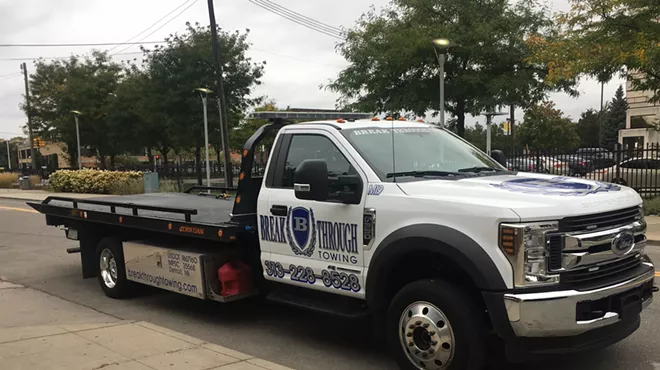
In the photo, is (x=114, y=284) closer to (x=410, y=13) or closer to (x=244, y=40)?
(x=410, y=13)

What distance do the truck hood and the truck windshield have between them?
271 millimetres

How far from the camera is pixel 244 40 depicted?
1112 inches

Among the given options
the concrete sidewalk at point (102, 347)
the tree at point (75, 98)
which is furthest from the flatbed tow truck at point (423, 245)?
the tree at point (75, 98)

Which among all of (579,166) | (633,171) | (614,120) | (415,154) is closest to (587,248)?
(415,154)

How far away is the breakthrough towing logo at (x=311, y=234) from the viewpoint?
4555 millimetres

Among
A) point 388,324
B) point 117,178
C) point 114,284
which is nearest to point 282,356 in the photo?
point 388,324

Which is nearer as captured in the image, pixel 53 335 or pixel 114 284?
pixel 53 335

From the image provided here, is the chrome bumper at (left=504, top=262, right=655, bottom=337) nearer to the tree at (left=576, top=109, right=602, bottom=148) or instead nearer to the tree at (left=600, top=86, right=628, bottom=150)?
the tree at (left=600, top=86, right=628, bottom=150)

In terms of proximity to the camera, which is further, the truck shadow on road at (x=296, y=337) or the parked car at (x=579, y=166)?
the parked car at (x=579, y=166)

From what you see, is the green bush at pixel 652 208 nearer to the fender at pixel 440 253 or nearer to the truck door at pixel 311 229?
the truck door at pixel 311 229

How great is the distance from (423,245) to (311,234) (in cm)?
117

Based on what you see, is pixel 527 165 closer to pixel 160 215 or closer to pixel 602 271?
pixel 160 215

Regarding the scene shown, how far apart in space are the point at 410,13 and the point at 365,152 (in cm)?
1674

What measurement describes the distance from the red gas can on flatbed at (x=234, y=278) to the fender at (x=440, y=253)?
1696mm
